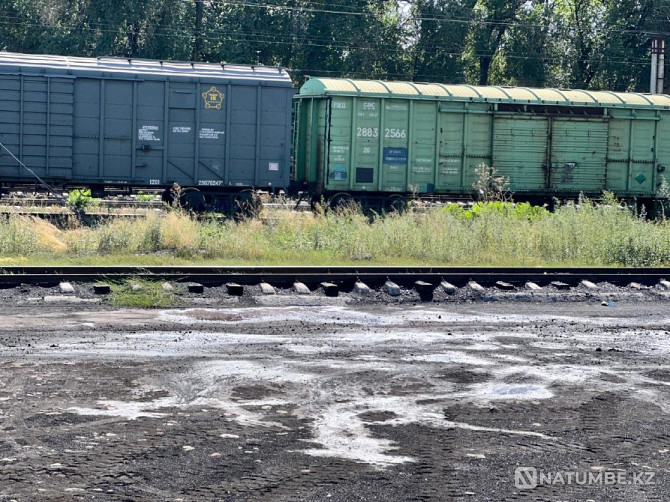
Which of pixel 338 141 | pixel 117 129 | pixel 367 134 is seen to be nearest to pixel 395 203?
pixel 367 134

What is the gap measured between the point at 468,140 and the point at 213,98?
6357 millimetres

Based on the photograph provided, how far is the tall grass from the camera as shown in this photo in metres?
14.8

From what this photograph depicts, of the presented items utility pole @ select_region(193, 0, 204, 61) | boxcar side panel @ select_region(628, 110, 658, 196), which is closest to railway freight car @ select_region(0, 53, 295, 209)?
boxcar side panel @ select_region(628, 110, 658, 196)

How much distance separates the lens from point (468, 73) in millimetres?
43969

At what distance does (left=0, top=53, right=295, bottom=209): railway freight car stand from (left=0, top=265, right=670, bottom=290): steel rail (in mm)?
9130

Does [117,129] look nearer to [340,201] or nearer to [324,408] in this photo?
[340,201]

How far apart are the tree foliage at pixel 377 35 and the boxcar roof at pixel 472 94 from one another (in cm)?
1558

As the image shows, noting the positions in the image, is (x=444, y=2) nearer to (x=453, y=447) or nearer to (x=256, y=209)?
(x=256, y=209)

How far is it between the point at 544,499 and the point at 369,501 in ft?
3.18

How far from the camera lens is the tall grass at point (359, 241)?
1483 cm

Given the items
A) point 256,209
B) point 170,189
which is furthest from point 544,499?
point 170,189

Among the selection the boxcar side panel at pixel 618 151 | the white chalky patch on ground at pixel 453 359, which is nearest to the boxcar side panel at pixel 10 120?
the boxcar side panel at pixel 618 151

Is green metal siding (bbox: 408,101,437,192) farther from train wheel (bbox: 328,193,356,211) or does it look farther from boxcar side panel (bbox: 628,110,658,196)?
boxcar side panel (bbox: 628,110,658,196)

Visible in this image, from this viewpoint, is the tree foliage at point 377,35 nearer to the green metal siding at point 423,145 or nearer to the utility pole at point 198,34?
the utility pole at point 198,34
